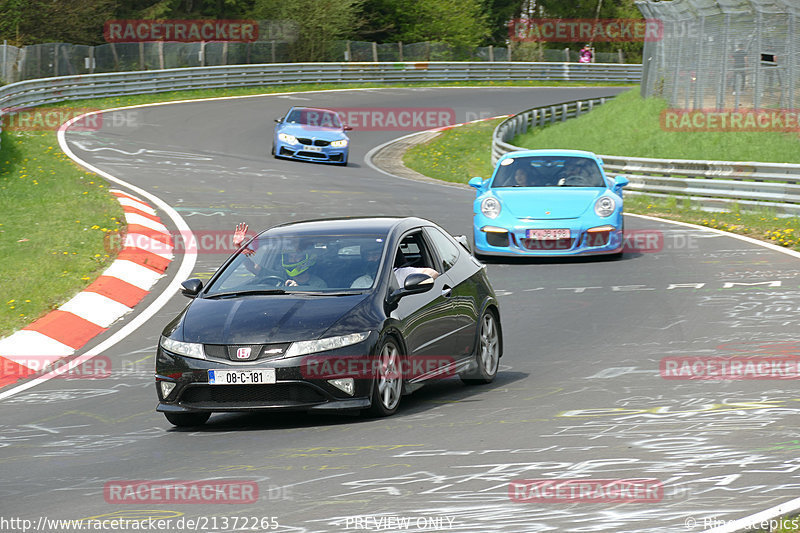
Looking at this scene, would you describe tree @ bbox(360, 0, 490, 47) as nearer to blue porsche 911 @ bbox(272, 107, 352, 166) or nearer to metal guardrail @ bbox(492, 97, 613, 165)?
metal guardrail @ bbox(492, 97, 613, 165)

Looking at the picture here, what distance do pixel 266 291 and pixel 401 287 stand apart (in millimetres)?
A: 934

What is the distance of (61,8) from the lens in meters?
59.1

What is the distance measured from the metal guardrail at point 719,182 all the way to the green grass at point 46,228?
1044 cm

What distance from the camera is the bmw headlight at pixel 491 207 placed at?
16781 mm

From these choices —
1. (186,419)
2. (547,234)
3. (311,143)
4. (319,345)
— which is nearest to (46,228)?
(547,234)

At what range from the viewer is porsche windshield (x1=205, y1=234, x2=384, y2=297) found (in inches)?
346

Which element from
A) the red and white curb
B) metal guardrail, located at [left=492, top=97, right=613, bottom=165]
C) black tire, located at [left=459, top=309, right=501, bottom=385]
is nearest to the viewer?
black tire, located at [left=459, top=309, right=501, bottom=385]

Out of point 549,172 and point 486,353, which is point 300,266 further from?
point 549,172

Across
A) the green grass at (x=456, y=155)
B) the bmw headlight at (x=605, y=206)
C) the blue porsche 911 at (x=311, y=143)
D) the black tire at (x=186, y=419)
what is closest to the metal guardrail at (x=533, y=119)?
the green grass at (x=456, y=155)

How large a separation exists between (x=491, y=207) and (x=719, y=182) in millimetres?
7515

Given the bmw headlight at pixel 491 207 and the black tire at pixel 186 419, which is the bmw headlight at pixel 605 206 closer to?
the bmw headlight at pixel 491 207

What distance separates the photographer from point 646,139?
33812 millimetres

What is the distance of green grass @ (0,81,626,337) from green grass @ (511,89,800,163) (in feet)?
47.6

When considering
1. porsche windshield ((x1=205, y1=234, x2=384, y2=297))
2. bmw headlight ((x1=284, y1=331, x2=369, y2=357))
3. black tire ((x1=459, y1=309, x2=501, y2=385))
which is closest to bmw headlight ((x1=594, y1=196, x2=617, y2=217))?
black tire ((x1=459, y1=309, x2=501, y2=385))
